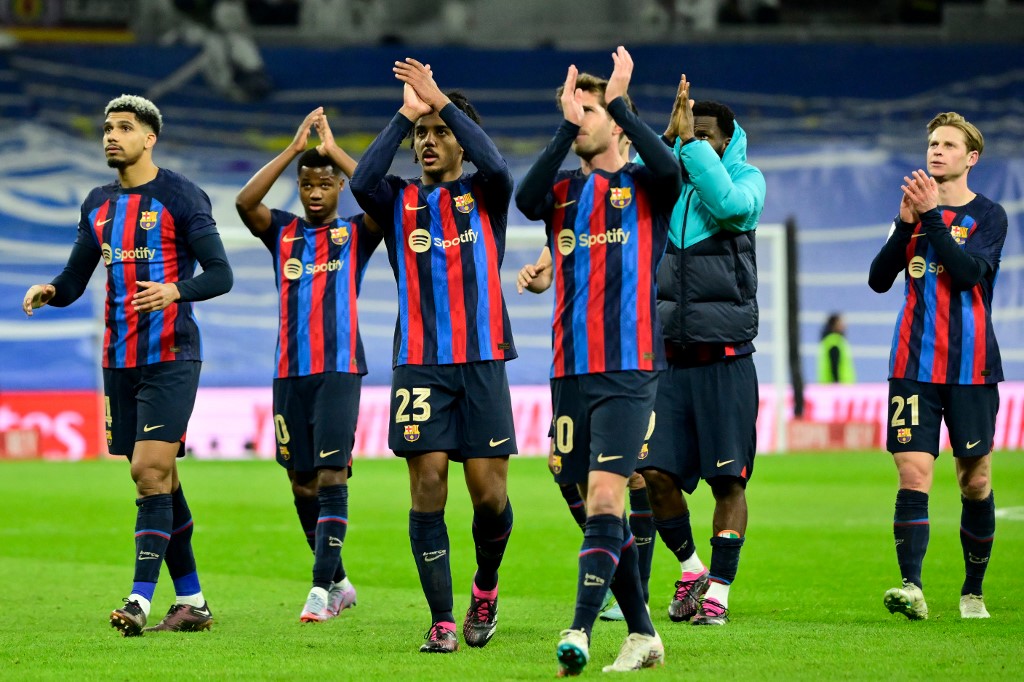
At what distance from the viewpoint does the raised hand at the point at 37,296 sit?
22.7 ft

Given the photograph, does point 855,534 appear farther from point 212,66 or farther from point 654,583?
point 212,66

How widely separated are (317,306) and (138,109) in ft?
4.59

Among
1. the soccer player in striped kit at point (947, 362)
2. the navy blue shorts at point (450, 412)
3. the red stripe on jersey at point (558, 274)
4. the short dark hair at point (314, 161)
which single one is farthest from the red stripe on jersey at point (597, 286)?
the short dark hair at point (314, 161)

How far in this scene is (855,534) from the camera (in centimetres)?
1126

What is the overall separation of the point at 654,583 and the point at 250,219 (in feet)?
10.4

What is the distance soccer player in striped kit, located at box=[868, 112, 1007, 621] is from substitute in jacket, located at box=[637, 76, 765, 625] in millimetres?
712

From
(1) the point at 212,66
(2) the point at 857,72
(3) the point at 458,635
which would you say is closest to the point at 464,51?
(1) the point at 212,66

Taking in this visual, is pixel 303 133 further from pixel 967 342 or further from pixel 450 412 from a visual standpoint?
pixel 967 342

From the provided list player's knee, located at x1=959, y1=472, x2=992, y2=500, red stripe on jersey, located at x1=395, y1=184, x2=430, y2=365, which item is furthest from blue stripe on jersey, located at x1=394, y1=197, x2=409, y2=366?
player's knee, located at x1=959, y1=472, x2=992, y2=500

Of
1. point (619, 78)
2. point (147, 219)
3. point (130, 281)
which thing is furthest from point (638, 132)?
point (130, 281)

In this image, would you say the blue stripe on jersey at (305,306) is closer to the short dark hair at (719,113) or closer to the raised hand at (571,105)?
the short dark hair at (719,113)

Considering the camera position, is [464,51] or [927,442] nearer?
[927,442]

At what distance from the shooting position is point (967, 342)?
7.08m

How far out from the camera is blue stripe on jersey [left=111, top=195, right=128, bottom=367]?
6969mm
